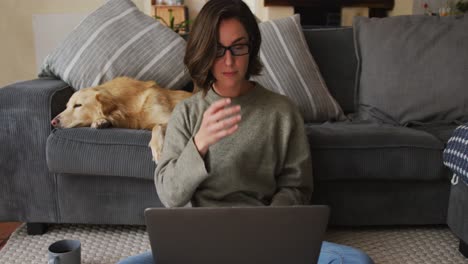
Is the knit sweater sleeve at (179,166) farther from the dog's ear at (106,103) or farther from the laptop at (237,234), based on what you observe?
the dog's ear at (106,103)

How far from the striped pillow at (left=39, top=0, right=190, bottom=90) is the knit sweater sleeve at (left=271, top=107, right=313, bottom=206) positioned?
3.08ft

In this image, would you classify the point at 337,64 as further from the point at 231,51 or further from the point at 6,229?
the point at 6,229

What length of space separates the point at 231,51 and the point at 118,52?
3.46 feet

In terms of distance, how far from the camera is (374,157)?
1743mm

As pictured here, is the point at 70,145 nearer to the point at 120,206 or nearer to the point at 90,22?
the point at 120,206

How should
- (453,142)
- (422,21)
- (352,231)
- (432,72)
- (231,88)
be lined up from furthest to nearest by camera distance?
(422,21) < (432,72) < (352,231) < (453,142) < (231,88)

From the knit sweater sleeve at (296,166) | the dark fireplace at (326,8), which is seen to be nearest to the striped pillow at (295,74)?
the knit sweater sleeve at (296,166)

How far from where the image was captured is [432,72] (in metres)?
2.12

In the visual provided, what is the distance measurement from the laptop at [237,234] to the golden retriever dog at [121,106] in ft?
3.14

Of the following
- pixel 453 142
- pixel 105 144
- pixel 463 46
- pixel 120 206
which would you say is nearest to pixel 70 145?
pixel 105 144

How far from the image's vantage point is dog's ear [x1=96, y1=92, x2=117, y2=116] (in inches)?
72.8

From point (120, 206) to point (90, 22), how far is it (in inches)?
34.4

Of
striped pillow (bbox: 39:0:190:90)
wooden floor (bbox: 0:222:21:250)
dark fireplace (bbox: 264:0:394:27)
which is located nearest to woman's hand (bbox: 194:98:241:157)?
striped pillow (bbox: 39:0:190:90)

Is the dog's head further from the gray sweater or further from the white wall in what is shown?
the white wall
